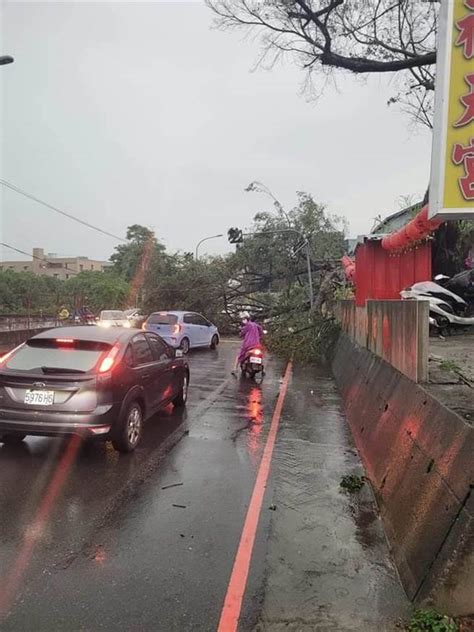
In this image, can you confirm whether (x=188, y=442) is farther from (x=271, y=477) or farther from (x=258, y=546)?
(x=258, y=546)

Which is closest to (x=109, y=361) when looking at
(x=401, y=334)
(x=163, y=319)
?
(x=401, y=334)

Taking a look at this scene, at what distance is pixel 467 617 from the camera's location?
9.36 ft

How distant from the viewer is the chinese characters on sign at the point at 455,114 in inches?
152

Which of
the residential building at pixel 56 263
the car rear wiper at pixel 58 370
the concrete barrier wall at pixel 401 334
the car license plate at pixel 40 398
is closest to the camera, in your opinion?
the concrete barrier wall at pixel 401 334

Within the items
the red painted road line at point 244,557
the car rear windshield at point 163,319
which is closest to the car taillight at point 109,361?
the red painted road line at point 244,557

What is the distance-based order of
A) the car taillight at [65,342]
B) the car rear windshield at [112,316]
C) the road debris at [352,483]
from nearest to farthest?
the road debris at [352,483], the car taillight at [65,342], the car rear windshield at [112,316]

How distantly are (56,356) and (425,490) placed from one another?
174 inches

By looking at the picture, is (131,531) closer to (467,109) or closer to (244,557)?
(244,557)

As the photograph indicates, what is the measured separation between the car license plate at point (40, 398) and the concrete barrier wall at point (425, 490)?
3.66 metres

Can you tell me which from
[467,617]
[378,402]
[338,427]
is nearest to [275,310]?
[338,427]

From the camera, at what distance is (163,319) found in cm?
1923

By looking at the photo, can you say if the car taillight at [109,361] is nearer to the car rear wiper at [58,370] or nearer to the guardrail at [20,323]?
the car rear wiper at [58,370]

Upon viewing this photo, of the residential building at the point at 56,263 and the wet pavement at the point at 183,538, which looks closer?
→ the wet pavement at the point at 183,538

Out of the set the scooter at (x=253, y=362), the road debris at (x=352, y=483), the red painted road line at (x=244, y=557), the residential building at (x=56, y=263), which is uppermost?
the residential building at (x=56, y=263)
